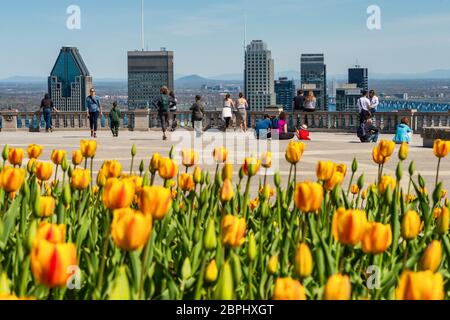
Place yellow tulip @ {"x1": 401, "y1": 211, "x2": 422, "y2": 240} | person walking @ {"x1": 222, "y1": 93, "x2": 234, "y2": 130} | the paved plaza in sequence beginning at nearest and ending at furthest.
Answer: yellow tulip @ {"x1": 401, "y1": 211, "x2": 422, "y2": 240} → the paved plaza → person walking @ {"x1": 222, "y1": 93, "x2": 234, "y2": 130}

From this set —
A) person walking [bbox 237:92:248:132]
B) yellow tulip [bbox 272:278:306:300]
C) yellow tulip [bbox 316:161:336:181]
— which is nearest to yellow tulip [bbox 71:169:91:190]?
yellow tulip [bbox 316:161:336:181]

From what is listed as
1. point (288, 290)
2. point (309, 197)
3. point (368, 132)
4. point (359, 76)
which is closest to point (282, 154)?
point (368, 132)

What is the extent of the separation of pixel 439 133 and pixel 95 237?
17495 millimetres

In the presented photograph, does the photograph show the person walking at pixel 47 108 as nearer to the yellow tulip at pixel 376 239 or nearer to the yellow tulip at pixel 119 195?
the yellow tulip at pixel 119 195

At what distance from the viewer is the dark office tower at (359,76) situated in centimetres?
17900

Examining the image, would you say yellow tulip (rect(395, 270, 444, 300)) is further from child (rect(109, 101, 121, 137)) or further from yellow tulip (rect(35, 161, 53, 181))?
child (rect(109, 101, 121, 137))

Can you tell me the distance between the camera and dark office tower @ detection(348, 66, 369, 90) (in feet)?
587

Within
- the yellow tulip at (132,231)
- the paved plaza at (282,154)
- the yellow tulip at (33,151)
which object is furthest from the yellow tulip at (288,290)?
the paved plaza at (282,154)

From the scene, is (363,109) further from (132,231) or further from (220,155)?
(132,231)

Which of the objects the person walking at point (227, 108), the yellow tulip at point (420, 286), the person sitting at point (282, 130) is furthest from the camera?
the person walking at point (227, 108)

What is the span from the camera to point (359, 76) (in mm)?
189875

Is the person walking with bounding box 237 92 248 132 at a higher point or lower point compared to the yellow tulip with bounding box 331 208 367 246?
lower
